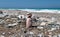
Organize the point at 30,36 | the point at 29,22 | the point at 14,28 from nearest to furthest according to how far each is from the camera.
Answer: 1. the point at 30,36
2. the point at 14,28
3. the point at 29,22

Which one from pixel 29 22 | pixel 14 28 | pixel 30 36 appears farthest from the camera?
pixel 29 22

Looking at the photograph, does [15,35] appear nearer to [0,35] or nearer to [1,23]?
[0,35]

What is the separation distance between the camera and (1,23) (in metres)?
13.9

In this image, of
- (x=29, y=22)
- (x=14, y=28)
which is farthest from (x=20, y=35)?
(x=29, y=22)

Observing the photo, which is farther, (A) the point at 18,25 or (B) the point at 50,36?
(A) the point at 18,25

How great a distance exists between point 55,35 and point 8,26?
142 inches

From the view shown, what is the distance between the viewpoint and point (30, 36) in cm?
973

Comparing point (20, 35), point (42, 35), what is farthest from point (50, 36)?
point (20, 35)

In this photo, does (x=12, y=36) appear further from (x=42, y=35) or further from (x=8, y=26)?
(x=8, y=26)

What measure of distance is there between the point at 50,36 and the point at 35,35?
2.30ft

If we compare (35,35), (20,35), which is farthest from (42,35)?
(20,35)

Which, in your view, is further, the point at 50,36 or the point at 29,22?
the point at 29,22

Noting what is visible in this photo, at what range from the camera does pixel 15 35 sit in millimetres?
10031

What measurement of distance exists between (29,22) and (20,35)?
11.1 feet
